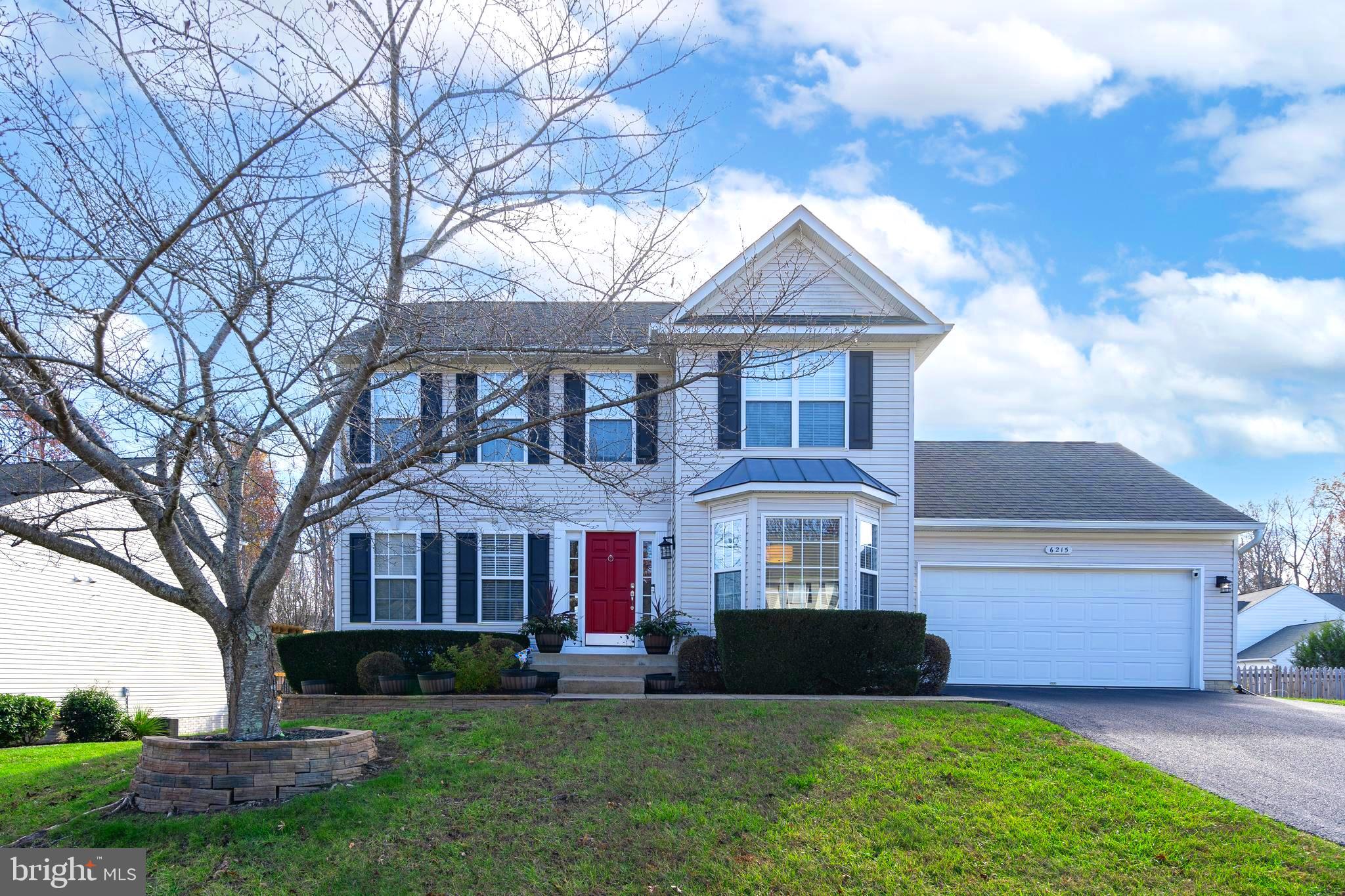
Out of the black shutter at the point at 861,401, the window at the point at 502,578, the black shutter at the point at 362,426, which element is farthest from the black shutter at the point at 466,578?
the black shutter at the point at 861,401

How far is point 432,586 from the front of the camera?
16.7m

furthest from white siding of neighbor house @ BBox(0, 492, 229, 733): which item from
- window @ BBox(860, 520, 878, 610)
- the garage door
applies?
the garage door

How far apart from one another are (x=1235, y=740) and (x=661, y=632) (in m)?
7.59

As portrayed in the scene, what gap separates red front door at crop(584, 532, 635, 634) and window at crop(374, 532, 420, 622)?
2.81 m

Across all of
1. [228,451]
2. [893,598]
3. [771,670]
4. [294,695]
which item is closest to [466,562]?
[294,695]

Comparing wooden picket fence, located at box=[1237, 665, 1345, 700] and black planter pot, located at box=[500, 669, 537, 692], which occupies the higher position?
black planter pot, located at box=[500, 669, 537, 692]

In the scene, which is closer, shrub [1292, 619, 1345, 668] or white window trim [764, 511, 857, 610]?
white window trim [764, 511, 857, 610]

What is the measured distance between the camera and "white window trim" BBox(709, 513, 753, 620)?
1487 centimetres

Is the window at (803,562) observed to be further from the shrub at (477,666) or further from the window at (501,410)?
the window at (501,410)

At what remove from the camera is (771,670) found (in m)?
13.7

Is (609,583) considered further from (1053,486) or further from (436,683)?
(1053,486)

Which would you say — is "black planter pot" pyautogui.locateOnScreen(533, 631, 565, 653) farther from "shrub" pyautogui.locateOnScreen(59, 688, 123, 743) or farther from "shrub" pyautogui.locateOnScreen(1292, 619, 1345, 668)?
"shrub" pyautogui.locateOnScreen(1292, 619, 1345, 668)

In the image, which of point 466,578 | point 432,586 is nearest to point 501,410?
point 466,578

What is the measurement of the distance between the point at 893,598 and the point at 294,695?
8719mm
